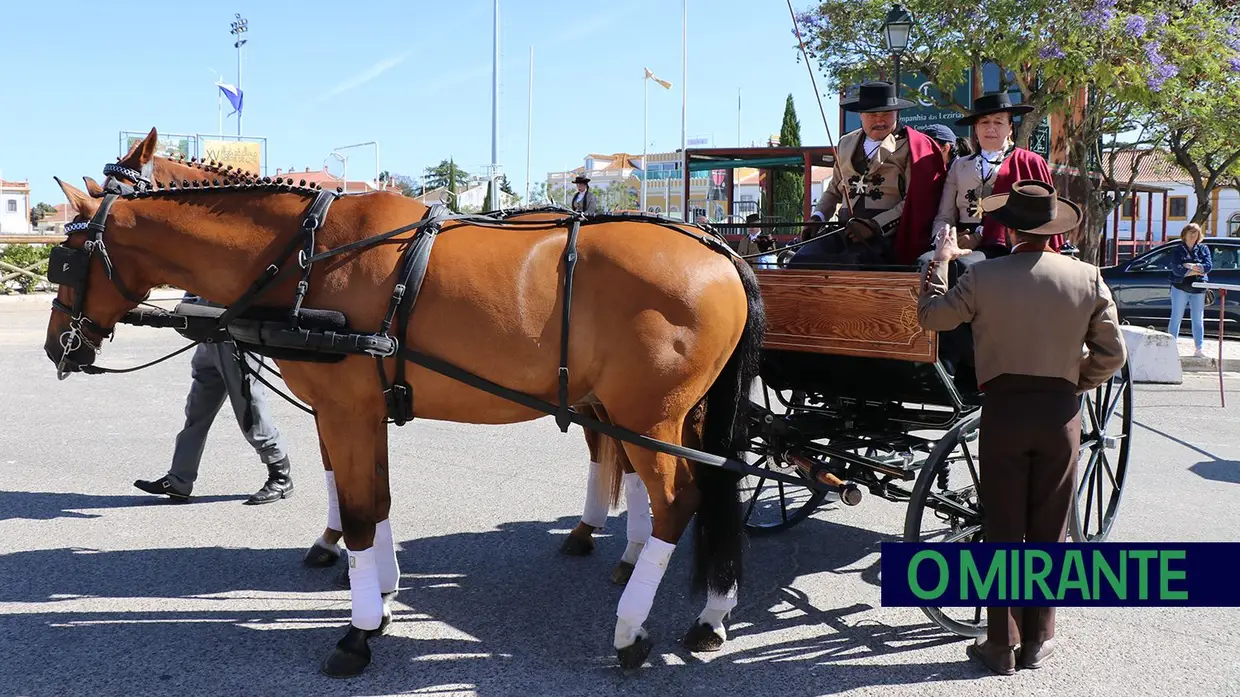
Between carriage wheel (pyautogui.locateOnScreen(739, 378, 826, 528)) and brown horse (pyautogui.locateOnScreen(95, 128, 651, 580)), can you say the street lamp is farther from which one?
brown horse (pyautogui.locateOnScreen(95, 128, 651, 580))

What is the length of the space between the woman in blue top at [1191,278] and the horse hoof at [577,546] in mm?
9786

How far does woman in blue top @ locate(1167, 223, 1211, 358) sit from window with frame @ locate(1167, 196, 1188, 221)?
4774cm

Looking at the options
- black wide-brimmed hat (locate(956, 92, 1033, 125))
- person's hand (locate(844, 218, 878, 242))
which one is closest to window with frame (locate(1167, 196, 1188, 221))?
black wide-brimmed hat (locate(956, 92, 1033, 125))

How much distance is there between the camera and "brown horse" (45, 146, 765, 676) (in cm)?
358

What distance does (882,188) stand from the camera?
16.3 feet

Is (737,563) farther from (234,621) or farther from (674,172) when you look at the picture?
(674,172)

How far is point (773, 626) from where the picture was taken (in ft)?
13.1

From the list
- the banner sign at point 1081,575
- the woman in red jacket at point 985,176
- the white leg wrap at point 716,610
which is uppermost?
the woman in red jacket at point 985,176

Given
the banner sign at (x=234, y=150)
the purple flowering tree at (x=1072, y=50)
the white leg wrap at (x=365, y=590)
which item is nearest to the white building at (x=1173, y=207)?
the purple flowering tree at (x=1072, y=50)

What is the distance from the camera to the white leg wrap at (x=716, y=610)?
3.74m

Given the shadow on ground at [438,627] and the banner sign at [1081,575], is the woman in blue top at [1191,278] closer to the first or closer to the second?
the shadow on ground at [438,627]

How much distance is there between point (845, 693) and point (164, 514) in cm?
412

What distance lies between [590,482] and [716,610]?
145 cm

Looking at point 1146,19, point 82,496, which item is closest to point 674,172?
point 1146,19
